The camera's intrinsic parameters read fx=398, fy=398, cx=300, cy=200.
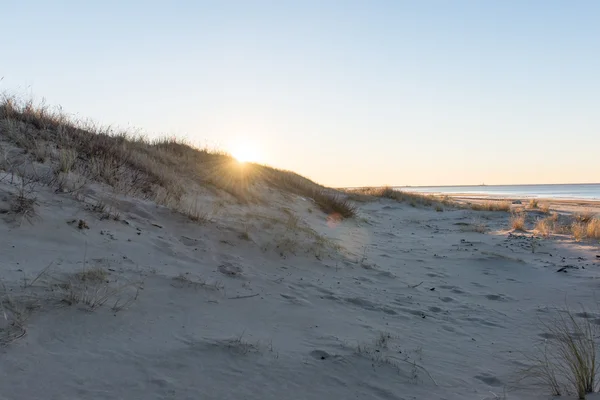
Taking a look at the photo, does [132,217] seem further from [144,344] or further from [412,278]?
[412,278]

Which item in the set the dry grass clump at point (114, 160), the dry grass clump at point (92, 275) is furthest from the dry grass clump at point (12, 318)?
the dry grass clump at point (114, 160)

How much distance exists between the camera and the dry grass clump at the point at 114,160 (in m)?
6.61

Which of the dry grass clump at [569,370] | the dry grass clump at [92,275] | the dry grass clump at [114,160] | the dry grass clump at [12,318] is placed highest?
the dry grass clump at [114,160]

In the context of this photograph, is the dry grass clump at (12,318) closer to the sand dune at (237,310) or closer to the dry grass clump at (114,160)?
the sand dune at (237,310)

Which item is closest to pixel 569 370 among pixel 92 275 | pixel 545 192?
pixel 92 275

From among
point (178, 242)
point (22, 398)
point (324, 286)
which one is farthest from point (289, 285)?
point (22, 398)

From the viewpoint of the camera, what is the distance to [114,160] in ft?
25.0

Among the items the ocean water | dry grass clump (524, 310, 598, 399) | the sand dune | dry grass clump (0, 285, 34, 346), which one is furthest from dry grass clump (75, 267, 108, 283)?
the ocean water

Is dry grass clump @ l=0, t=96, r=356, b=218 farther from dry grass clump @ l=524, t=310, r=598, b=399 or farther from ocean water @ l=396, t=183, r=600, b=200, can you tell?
ocean water @ l=396, t=183, r=600, b=200

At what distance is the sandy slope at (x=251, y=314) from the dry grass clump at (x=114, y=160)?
2.97 ft

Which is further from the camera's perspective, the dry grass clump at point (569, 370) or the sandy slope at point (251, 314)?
the dry grass clump at point (569, 370)

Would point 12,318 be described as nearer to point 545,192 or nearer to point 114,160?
point 114,160

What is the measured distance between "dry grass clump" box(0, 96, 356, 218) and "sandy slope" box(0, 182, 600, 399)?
90cm

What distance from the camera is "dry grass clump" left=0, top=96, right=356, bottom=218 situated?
6605mm
